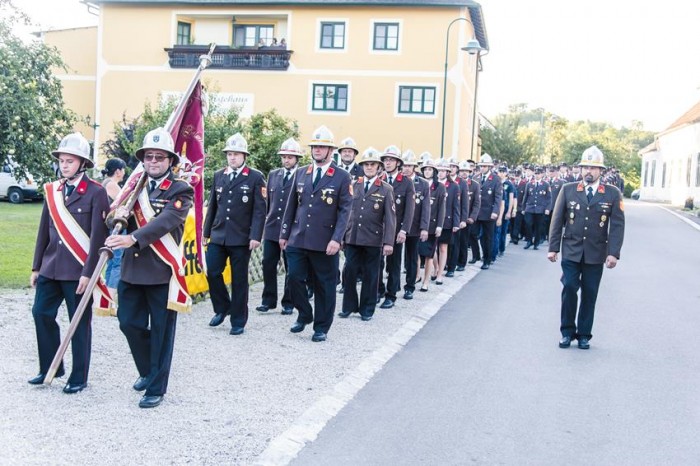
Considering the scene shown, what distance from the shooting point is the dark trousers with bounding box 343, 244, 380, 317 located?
34.6 feet

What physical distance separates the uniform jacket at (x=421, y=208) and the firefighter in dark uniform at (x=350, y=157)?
1.11 m

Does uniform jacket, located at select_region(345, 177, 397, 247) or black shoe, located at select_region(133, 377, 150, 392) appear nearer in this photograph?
black shoe, located at select_region(133, 377, 150, 392)

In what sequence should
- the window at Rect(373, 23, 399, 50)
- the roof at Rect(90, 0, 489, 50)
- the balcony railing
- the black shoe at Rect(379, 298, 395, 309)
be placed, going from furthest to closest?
the balcony railing, the window at Rect(373, 23, 399, 50), the roof at Rect(90, 0, 489, 50), the black shoe at Rect(379, 298, 395, 309)

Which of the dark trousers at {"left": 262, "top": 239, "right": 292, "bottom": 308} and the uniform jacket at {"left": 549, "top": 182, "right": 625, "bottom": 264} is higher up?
the uniform jacket at {"left": 549, "top": 182, "right": 625, "bottom": 264}

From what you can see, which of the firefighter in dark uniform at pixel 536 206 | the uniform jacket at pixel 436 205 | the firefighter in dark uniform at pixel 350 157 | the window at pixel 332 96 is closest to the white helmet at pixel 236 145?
the firefighter in dark uniform at pixel 350 157

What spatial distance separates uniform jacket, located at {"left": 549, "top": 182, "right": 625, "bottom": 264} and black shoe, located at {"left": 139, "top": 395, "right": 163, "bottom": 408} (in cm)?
516

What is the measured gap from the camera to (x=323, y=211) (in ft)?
30.0

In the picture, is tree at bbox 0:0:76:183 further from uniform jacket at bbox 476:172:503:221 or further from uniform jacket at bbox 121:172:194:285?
uniform jacket at bbox 476:172:503:221

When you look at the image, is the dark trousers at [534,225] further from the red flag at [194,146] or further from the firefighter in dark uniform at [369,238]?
the red flag at [194,146]

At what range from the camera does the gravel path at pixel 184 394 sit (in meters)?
5.26

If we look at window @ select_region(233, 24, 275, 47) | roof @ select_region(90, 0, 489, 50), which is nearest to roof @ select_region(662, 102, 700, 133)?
roof @ select_region(90, 0, 489, 50)

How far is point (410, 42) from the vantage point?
39406 mm

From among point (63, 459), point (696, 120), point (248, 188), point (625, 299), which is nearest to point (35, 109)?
point (248, 188)

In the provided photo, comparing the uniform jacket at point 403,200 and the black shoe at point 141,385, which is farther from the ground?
the uniform jacket at point 403,200
